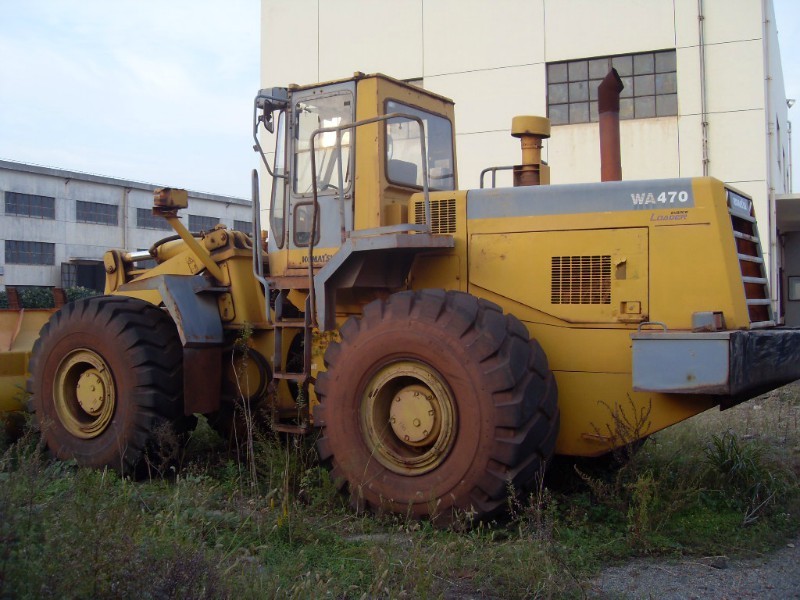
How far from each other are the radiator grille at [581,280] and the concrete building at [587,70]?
11.4 m

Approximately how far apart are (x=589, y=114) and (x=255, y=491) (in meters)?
13.6

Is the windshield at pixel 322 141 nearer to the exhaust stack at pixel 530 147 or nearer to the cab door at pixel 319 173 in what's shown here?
the cab door at pixel 319 173

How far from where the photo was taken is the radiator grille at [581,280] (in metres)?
5.82

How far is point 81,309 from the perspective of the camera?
717 centimetres

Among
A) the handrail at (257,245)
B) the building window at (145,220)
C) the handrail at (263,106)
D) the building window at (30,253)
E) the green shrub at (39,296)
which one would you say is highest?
the building window at (145,220)

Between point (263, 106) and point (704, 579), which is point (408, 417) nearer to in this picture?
point (704, 579)

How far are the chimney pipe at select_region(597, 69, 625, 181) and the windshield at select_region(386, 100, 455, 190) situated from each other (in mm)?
1399

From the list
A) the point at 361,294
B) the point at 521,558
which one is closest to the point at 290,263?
the point at 361,294

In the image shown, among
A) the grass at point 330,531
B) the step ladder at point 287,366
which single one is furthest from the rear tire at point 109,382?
the step ladder at point 287,366

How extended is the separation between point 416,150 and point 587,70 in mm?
11736

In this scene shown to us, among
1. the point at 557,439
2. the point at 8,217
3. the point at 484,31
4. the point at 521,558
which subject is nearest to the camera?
the point at 521,558

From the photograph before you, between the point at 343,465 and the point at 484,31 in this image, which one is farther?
Result: the point at 484,31

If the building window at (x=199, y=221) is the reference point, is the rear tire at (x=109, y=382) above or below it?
below

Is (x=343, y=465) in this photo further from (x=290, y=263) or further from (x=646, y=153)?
(x=646, y=153)
